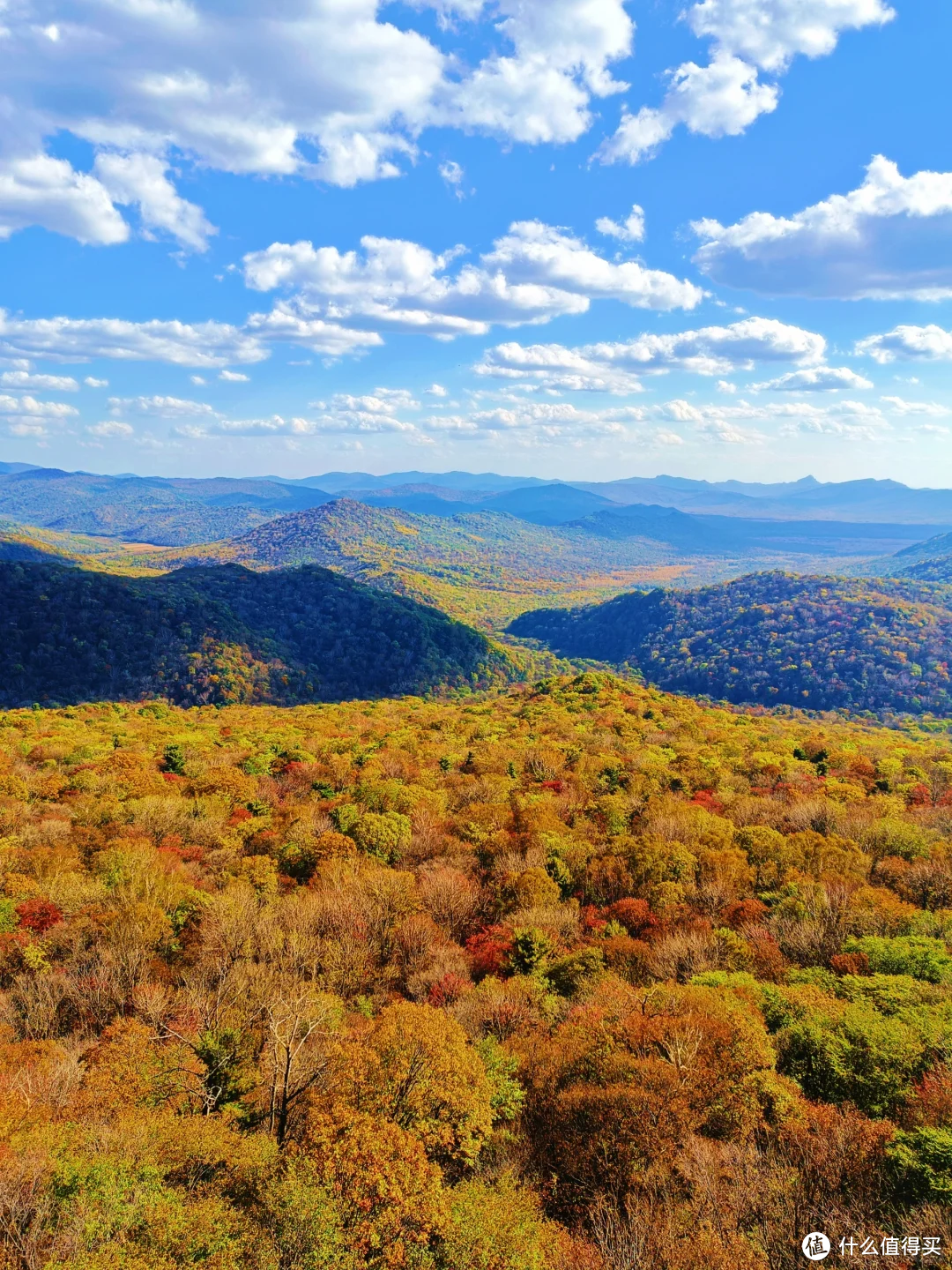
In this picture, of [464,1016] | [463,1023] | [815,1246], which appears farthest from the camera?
[464,1016]

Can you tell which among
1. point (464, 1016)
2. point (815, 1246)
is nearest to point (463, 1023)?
point (464, 1016)

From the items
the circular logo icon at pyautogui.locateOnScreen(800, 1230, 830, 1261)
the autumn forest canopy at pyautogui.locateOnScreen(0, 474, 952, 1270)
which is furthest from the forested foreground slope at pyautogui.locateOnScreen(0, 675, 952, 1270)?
the circular logo icon at pyautogui.locateOnScreen(800, 1230, 830, 1261)

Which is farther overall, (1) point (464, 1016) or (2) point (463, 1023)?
(1) point (464, 1016)

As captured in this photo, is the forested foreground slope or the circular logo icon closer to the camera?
the circular logo icon

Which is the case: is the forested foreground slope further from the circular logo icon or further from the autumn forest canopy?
the circular logo icon

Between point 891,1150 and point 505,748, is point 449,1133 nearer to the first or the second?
point 891,1150

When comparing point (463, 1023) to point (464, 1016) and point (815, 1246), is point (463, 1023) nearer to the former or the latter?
point (464, 1016)

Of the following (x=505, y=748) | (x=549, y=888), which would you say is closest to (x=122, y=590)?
(x=505, y=748)
